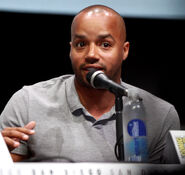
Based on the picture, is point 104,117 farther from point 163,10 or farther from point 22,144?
point 163,10

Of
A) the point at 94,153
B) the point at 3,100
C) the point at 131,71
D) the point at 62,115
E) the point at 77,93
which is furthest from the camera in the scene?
the point at 131,71

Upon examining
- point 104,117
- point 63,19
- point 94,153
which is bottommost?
point 94,153

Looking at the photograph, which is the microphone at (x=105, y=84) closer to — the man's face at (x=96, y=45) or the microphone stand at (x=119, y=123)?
the microphone stand at (x=119, y=123)

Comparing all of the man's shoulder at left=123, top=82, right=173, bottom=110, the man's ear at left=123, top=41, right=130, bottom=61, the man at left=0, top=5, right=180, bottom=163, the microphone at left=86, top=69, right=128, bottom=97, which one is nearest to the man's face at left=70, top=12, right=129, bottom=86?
the man at left=0, top=5, right=180, bottom=163

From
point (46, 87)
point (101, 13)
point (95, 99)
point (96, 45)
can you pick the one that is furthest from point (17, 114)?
point (101, 13)

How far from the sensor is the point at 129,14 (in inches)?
74.8

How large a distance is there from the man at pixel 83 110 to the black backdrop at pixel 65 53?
0.15m

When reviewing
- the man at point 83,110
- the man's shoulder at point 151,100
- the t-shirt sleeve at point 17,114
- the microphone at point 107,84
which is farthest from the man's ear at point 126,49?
the microphone at point 107,84

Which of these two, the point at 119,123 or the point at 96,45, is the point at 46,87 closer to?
the point at 96,45

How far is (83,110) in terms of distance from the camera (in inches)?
62.1

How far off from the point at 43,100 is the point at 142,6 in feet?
2.57

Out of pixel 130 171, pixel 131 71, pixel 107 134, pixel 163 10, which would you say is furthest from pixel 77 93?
pixel 130 171

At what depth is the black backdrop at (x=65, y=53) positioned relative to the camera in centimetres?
181

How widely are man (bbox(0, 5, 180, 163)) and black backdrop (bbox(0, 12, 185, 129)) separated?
0.15 meters
